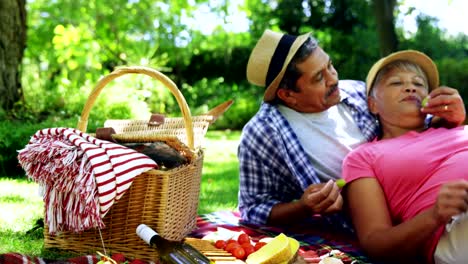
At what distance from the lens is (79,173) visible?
2.73m

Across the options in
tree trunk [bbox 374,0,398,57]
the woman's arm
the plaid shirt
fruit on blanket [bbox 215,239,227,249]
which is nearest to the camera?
the woman's arm

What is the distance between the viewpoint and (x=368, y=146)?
124 inches

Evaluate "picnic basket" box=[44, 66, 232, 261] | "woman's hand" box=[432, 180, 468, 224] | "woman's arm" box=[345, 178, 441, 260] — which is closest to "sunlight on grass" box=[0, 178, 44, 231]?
"picnic basket" box=[44, 66, 232, 261]

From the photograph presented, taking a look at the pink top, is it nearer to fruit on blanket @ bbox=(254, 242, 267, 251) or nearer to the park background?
fruit on blanket @ bbox=(254, 242, 267, 251)

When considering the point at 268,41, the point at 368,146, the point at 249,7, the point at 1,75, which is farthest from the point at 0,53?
the point at 249,7

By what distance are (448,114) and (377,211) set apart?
26.5 inches

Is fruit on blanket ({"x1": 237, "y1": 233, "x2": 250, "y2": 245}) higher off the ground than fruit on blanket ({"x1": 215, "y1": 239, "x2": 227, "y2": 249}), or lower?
higher

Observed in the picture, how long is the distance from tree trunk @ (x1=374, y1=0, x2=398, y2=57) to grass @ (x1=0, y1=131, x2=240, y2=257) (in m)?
3.58

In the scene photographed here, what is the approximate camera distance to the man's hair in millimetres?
3561

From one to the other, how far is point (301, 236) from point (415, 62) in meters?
1.20

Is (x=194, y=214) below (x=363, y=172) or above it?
below

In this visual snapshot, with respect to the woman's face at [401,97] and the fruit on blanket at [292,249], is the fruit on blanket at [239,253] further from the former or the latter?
the woman's face at [401,97]

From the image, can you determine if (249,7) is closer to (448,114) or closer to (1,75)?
(1,75)

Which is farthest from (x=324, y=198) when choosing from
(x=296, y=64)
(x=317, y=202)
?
(x=296, y=64)
